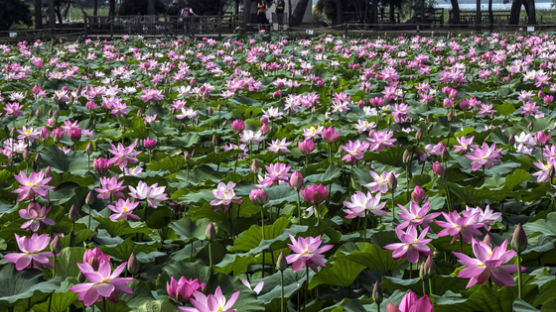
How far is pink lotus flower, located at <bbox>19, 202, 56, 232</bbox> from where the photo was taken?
1.96 metres

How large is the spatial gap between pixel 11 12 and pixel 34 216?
1406 inches

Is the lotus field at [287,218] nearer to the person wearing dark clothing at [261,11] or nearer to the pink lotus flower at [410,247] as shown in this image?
the pink lotus flower at [410,247]

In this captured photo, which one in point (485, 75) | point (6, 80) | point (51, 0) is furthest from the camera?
point (51, 0)

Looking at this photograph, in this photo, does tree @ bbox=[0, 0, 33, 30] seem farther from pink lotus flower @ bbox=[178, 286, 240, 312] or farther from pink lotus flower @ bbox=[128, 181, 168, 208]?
pink lotus flower @ bbox=[178, 286, 240, 312]

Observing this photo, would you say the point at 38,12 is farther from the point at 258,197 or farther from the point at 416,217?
the point at 416,217

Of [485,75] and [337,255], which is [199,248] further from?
[485,75]

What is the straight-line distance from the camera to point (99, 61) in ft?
32.4

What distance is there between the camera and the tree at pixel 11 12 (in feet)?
108

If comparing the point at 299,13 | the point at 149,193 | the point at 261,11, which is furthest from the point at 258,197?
the point at 299,13

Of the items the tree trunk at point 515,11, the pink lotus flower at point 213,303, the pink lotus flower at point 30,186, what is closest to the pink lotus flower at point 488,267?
the pink lotus flower at point 213,303

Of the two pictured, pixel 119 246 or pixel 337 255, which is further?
pixel 119 246

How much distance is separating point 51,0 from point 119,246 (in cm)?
2102

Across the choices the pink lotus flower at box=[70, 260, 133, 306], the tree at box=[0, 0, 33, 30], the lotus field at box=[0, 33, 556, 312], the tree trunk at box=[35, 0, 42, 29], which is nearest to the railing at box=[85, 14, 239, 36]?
the tree trunk at box=[35, 0, 42, 29]

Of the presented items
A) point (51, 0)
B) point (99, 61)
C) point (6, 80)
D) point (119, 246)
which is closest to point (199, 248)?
point (119, 246)
